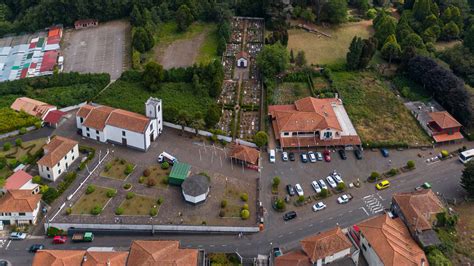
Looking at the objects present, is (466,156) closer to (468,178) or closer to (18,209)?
(468,178)

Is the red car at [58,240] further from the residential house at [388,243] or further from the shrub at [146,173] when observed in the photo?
the residential house at [388,243]

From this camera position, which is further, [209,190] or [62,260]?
[209,190]

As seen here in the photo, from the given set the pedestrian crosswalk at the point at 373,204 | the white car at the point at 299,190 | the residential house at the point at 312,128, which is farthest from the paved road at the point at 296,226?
the residential house at the point at 312,128

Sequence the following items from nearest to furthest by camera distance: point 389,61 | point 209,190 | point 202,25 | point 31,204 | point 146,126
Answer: point 31,204 → point 209,190 → point 146,126 → point 389,61 → point 202,25

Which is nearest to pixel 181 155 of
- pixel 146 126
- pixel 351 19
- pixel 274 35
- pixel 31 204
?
pixel 146 126

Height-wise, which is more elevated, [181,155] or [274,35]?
[274,35]

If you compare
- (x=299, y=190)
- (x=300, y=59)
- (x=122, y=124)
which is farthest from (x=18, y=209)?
(x=300, y=59)

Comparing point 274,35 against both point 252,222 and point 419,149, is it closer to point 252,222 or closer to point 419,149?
point 419,149
